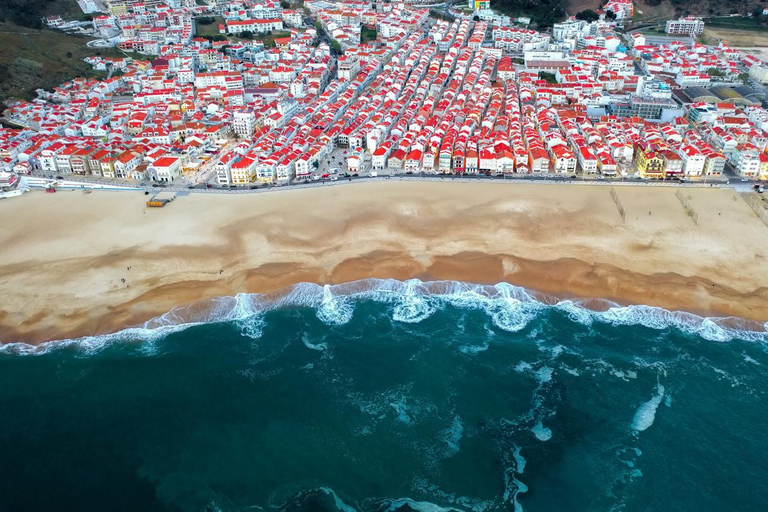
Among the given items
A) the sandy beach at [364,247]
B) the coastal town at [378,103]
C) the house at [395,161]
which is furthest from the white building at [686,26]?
the house at [395,161]

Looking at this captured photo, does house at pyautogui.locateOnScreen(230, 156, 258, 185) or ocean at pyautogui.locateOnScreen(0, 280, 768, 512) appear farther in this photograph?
house at pyautogui.locateOnScreen(230, 156, 258, 185)

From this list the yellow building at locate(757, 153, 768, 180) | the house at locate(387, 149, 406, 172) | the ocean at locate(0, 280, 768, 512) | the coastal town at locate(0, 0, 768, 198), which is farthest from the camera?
the house at locate(387, 149, 406, 172)

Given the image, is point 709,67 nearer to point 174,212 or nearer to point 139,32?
point 174,212

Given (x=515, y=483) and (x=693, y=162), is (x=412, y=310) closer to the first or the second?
(x=515, y=483)

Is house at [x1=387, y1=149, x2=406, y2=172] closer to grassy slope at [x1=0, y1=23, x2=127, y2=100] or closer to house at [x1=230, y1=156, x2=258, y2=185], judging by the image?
house at [x1=230, y1=156, x2=258, y2=185]

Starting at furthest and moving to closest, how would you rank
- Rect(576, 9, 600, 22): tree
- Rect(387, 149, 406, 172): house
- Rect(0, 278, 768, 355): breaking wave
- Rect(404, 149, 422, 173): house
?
Rect(576, 9, 600, 22): tree < Rect(387, 149, 406, 172): house < Rect(404, 149, 422, 173): house < Rect(0, 278, 768, 355): breaking wave

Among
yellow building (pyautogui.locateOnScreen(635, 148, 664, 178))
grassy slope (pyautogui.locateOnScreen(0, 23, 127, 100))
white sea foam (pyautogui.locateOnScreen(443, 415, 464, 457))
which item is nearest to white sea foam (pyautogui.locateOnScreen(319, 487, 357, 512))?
white sea foam (pyautogui.locateOnScreen(443, 415, 464, 457))
